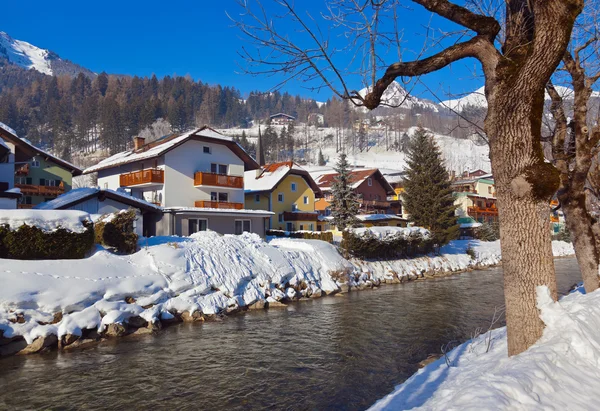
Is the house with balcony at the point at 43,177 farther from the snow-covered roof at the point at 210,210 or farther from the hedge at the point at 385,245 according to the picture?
the hedge at the point at 385,245

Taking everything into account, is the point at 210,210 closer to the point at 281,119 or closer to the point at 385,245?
the point at 385,245

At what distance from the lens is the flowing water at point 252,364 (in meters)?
8.17

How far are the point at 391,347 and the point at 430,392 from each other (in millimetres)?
5700

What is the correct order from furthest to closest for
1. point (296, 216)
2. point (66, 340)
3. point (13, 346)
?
1. point (296, 216)
2. point (66, 340)
3. point (13, 346)

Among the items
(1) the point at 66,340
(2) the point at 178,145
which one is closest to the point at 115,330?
(1) the point at 66,340

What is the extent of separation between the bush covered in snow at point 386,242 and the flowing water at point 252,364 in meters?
12.0

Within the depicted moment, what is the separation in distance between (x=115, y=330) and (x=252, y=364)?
236 inches

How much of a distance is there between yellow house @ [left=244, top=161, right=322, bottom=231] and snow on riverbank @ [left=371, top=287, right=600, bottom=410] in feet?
122

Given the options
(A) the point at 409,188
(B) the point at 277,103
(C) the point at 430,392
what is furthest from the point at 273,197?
(B) the point at 277,103

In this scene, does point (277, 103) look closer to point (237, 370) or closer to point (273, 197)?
point (273, 197)

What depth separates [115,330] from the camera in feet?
45.2

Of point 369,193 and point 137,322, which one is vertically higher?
point 369,193

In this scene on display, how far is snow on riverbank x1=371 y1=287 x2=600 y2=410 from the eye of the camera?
4.02 m

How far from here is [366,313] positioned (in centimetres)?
1689
